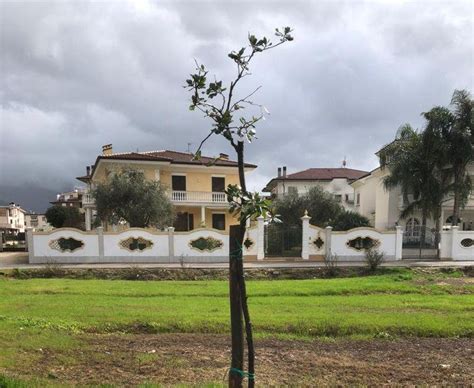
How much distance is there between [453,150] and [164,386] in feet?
77.5

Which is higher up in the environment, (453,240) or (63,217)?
(63,217)

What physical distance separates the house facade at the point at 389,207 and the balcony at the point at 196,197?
14386mm

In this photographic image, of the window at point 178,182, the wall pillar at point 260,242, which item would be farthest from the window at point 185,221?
the wall pillar at point 260,242

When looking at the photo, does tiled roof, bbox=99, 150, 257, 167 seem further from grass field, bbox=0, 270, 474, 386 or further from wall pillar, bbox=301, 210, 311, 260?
grass field, bbox=0, 270, 474, 386

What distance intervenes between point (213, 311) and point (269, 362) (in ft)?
12.1

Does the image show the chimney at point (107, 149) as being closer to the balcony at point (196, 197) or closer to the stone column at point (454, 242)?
the balcony at point (196, 197)

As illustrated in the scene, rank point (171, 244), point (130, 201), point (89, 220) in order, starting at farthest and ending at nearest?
point (89, 220), point (130, 201), point (171, 244)

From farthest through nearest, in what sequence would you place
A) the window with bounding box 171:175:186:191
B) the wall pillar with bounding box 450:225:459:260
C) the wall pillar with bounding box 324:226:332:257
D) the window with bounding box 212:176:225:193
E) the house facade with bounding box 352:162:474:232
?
the window with bounding box 212:176:225:193 < the window with bounding box 171:175:186:191 < the house facade with bounding box 352:162:474:232 < the wall pillar with bounding box 450:225:459:260 < the wall pillar with bounding box 324:226:332:257

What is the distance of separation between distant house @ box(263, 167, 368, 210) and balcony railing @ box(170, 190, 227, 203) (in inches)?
555

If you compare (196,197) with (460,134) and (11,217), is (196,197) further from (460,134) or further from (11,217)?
(11,217)

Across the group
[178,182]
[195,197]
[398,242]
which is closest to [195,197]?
[195,197]

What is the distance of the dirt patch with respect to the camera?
15.6 feet

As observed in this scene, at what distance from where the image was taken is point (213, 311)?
355 inches

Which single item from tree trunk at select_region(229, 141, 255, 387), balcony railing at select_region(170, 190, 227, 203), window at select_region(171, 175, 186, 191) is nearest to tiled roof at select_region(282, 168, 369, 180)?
balcony railing at select_region(170, 190, 227, 203)
